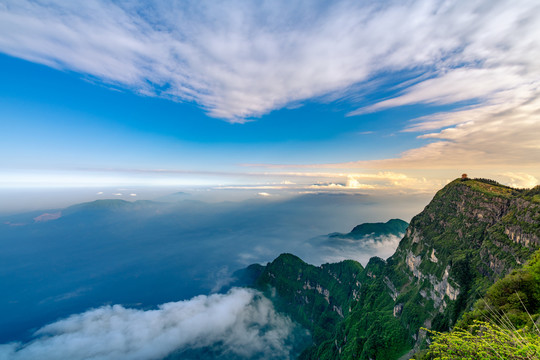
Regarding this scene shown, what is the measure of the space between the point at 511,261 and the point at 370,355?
2746 inches

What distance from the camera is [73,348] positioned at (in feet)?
597

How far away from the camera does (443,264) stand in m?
93.5

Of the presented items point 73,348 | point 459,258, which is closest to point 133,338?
point 73,348

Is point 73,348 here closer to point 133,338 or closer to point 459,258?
point 133,338

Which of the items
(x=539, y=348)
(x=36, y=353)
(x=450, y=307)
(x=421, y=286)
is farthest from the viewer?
(x=36, y=353)

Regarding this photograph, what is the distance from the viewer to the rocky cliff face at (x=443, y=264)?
6919cm

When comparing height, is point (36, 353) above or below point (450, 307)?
below

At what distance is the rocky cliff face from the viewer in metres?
69.2

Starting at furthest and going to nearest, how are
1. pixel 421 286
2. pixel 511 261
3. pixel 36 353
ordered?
1. pixel 36 353
2. pixel 421 286
3. pixel 511 261

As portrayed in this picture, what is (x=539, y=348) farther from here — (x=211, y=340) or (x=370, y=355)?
(x=211, y=340)

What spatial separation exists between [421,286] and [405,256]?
33574 millimetres

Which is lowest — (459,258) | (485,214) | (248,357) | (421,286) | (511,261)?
(248,357)

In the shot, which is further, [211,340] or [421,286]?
[211,340]

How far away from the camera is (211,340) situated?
198250 millimetres
